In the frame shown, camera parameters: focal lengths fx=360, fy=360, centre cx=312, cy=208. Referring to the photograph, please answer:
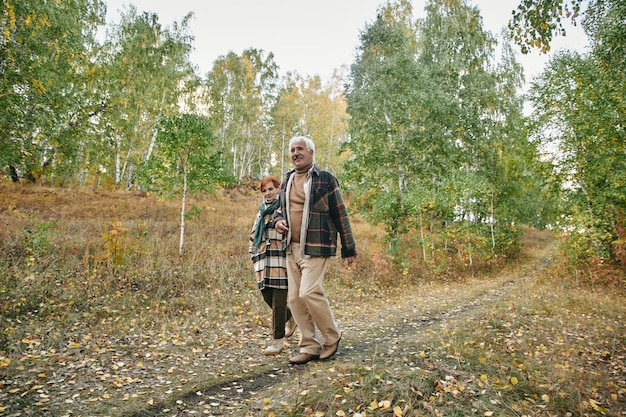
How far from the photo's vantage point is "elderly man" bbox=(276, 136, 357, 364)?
3.93 meters

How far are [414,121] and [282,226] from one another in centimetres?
1052

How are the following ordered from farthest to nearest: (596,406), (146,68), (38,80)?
(146,68) → (38,80) → (596,406)

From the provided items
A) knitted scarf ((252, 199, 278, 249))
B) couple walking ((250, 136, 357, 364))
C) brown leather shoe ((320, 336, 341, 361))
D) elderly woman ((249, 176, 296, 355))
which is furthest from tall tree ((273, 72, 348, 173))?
brown leather shoe ((320, 336, 341, 361))

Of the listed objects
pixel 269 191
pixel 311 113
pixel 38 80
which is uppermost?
pixel 311 113

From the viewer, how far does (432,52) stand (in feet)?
63.7

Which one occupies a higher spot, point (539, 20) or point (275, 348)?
point (539, 20)

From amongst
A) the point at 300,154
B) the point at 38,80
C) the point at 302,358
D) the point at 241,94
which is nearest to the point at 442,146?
the point at 300,154

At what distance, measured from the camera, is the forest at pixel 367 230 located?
376 centimetres

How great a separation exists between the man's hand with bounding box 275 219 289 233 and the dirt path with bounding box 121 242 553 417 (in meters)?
1.52

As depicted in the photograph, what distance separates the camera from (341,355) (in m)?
4.37

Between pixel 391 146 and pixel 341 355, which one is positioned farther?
pixel 391 146

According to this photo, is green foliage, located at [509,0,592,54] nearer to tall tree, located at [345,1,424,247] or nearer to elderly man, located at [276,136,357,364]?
elderly man, located at [276,136,357,364]

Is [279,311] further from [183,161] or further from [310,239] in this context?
[183,161]

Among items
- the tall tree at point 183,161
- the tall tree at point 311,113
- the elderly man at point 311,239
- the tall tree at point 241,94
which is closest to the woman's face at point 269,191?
the elderly man at point 311,239
